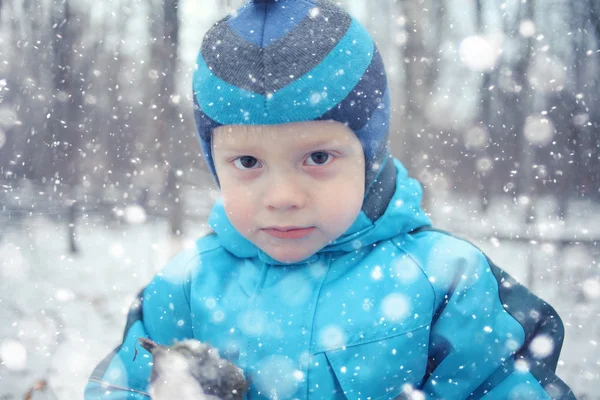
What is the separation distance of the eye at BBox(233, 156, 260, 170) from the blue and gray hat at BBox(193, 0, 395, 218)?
6cm

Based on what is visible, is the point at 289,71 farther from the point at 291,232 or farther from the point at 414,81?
the point at 414,81

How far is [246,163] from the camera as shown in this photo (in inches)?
33.8

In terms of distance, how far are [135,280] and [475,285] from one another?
10.3ft

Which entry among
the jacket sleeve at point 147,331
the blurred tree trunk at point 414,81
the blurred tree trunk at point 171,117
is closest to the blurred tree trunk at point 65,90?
the blurred tree trunk at point 171,117

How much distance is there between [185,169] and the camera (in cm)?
437

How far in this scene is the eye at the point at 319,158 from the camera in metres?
0.83

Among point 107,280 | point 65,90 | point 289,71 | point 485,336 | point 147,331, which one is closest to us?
point 289,71

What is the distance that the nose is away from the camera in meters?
0.81

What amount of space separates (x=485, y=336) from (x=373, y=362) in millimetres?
205

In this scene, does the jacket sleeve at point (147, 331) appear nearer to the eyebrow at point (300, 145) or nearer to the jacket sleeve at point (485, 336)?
the eyebrow at point (300, 145)

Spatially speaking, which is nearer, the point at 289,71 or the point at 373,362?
the point at 289,71

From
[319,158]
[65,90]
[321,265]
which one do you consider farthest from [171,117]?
[319,158]

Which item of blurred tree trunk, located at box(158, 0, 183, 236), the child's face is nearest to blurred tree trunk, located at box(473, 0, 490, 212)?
blurred tree trunk, located at box(158, 0, 183, 236)

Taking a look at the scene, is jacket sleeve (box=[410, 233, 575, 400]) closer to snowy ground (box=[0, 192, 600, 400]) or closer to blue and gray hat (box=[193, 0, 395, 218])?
blue and gray hat (box=[193, 0, 395, 218])
